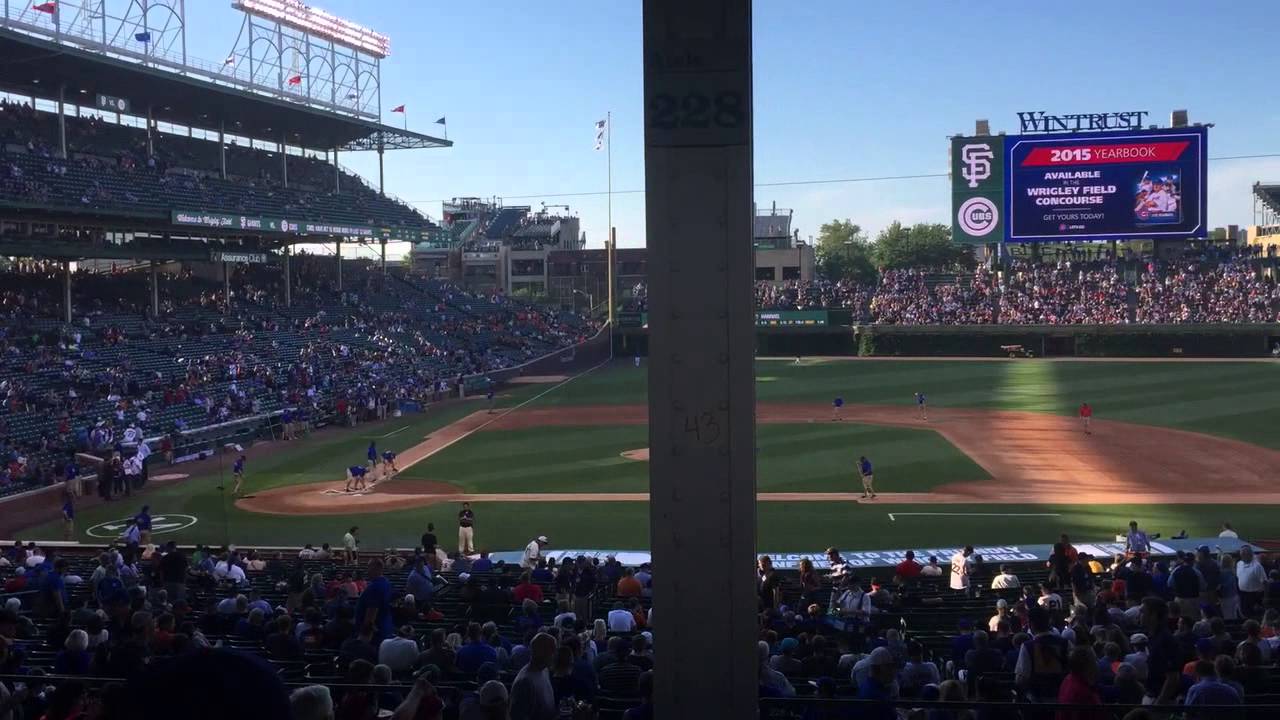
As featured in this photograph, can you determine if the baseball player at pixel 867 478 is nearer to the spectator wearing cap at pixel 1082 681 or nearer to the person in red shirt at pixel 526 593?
the person in red shirt at pixel 526 593

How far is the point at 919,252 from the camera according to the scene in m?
107

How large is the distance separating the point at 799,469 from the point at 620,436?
920cm

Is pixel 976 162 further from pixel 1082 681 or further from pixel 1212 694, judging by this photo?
pixel 1082 681

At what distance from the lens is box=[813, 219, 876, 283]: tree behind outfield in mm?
104812

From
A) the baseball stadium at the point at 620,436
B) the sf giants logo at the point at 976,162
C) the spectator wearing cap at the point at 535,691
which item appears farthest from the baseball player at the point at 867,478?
the sf giants logo at the point at 976,162

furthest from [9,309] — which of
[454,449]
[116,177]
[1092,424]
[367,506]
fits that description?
[1092,424]

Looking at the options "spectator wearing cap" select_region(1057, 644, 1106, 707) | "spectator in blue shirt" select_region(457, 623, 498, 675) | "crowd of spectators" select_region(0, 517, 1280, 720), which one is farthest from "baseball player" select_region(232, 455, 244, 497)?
"spectator wearing cap" select_region(1057, 644, 1106, 707)

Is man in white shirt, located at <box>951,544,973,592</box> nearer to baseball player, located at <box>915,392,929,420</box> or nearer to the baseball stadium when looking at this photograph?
the baseball stadium

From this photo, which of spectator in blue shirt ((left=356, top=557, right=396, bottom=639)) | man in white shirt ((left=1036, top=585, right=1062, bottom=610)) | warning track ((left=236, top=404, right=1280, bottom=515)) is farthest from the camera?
warning track ((left=236, top=404, right=1280, bottom=515))

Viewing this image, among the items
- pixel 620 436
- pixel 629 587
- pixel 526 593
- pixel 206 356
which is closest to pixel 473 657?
pixel 526 593

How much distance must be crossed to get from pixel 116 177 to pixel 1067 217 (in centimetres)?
5446

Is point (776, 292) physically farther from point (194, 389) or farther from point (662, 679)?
point (662, 679)

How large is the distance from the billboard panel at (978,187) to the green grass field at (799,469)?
13.7 meters

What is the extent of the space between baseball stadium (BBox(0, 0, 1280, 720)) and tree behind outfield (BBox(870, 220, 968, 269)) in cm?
1949
